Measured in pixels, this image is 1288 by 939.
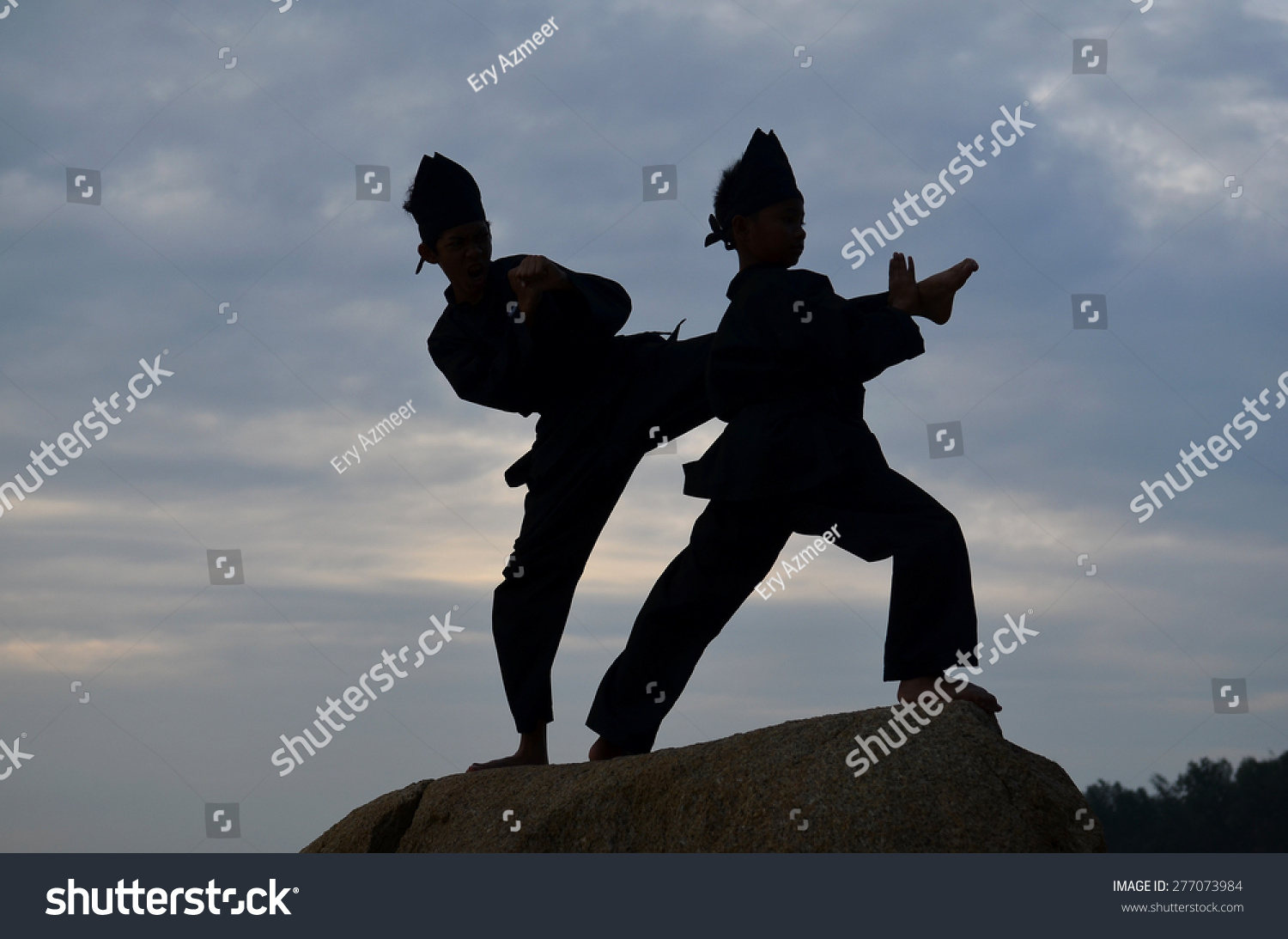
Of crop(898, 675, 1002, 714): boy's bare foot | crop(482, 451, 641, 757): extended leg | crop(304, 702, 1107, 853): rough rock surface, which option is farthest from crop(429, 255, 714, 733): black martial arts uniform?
crop(898, 675, 1002, 714): boy's bare foot

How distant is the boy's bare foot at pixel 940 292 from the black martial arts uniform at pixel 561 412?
1134 mm

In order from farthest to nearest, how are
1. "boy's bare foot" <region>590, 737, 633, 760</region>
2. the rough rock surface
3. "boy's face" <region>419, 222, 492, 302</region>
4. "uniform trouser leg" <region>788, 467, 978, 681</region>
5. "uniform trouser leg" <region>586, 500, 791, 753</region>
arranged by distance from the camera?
"boy's face" <region>419, 222, 492, 302</region>, "boy's bare foot" <region>590, 737, 633, 760</region>, "uniform trouser leg" <region>586, 500, 791, 753</region>, "uniform trouser leg" <region>788, 467, 978, 681</region>, the rough rock surface

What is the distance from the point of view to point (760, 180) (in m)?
4.72

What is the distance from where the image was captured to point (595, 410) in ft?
17.4

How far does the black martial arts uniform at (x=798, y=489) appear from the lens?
4273 mm

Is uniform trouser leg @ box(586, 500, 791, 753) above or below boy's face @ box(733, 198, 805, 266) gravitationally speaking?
below

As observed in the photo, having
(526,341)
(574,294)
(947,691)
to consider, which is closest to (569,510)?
(526,341)

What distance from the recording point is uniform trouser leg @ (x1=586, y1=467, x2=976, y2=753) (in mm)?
4250

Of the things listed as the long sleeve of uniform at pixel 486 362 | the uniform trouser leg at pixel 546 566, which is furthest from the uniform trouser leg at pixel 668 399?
the long sleeve of uniform at pixel 486 362

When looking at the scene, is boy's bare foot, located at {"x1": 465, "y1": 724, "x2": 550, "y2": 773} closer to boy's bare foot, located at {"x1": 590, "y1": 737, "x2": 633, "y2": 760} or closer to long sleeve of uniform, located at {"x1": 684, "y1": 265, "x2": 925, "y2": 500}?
boy's bare foot, located at {"x1": 590, "y1": 737, "x2": 633, "y2": 760}

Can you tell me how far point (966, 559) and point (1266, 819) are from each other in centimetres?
1166

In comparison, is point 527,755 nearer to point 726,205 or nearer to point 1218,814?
point 726,205
